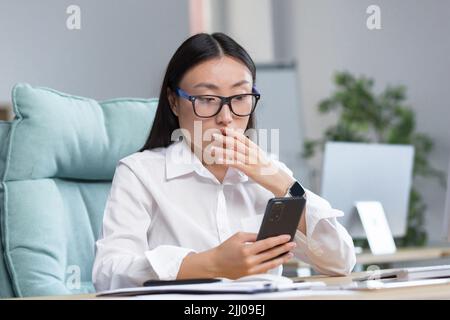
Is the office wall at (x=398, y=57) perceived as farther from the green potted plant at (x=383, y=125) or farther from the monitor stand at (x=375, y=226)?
the monitor stand at (x=375, y=226)

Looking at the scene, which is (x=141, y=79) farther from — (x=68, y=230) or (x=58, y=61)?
(x=68, y=230)

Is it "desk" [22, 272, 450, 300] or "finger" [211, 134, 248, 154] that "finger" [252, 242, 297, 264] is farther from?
"finger" [211, 134, 248, 154]

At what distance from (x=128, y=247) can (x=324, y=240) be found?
1.33ft

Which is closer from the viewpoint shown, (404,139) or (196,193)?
(196,193)

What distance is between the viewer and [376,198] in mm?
3094

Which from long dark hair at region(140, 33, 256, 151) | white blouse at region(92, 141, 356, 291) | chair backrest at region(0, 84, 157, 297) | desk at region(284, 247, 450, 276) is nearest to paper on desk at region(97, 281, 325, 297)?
white blouse at region(92, 141, 356, 291)

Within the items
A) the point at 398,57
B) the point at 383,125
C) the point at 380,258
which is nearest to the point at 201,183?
the point at 380,258

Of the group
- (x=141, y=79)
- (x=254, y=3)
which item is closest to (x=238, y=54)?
(x=141, y=79)

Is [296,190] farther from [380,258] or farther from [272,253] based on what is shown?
[380,258]

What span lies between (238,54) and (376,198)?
1549 mm

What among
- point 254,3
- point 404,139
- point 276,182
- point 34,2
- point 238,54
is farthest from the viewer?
point 254,3

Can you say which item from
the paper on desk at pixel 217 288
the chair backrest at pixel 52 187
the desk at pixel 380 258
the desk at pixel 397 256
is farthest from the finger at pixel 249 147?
the desk at pixel 397 256

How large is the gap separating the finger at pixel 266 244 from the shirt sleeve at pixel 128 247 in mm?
161

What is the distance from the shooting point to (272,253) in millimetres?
1303
